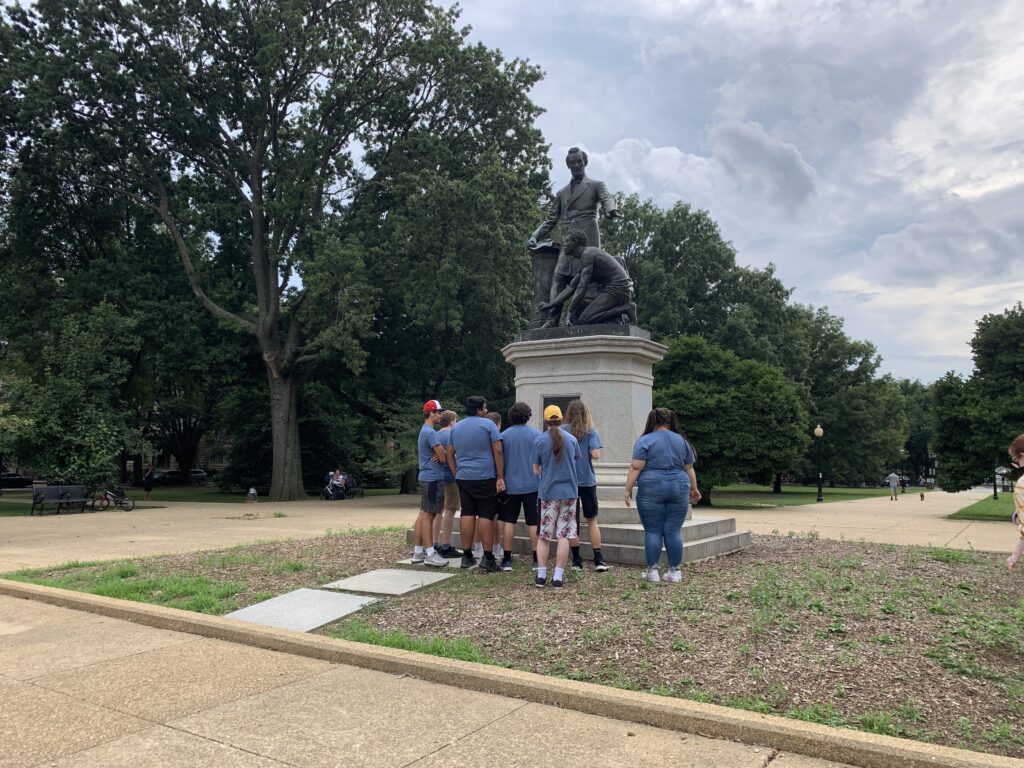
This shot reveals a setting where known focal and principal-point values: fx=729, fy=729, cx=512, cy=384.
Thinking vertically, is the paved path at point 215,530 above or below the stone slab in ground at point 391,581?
below

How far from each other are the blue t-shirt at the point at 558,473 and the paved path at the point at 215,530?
700cm

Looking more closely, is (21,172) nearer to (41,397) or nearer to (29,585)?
(41,397)

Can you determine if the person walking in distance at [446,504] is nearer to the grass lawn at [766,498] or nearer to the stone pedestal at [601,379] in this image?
the stone pedestal at [601,379]

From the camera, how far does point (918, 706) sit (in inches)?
155

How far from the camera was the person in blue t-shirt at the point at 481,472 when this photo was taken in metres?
7.56

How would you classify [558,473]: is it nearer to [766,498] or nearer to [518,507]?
[518,507]

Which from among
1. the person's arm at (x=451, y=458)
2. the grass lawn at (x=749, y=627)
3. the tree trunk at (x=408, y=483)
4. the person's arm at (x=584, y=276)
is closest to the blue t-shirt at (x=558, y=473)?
the grass lawn at (x=749, y=627)

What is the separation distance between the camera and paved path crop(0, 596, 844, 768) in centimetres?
346

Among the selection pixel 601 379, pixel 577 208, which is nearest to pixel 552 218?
pixel 577 208

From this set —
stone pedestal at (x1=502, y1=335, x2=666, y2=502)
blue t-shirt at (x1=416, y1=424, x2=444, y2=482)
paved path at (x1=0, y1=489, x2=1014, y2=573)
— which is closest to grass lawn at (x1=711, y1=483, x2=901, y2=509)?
paved path at (x1=0, y1=489, x2=1014, y2=573)

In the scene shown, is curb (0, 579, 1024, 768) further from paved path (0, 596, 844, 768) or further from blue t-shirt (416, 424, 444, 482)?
blue t-shirt (416, 424, 444, 482)

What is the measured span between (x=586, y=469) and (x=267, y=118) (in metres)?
24.0

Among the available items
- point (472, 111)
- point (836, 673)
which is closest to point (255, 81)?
point (472, 111)

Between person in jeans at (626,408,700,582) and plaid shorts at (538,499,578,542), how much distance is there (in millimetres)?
617
